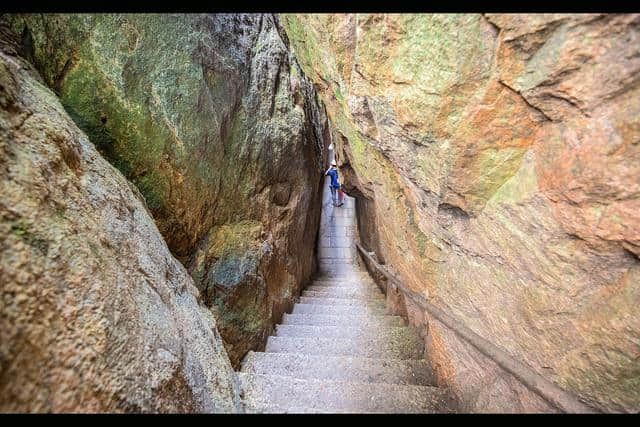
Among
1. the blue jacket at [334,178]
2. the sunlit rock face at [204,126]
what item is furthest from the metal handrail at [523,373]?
the blue jacket at [334,178]

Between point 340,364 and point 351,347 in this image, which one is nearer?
point 340,364

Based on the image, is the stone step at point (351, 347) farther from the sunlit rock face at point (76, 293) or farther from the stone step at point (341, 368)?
the sunlit rock face at point (76, 293)

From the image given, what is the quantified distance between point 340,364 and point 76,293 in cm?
227

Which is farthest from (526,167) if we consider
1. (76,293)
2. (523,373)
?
(76,293)

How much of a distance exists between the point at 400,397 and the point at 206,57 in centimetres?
346

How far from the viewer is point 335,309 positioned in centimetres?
430

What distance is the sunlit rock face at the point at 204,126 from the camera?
2.31 metres

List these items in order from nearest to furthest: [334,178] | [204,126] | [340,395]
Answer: [340,395] < [204,126] < [334,178]

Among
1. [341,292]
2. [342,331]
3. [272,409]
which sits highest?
[272,409]

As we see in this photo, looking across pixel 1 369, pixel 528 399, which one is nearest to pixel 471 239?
pixel 528 399

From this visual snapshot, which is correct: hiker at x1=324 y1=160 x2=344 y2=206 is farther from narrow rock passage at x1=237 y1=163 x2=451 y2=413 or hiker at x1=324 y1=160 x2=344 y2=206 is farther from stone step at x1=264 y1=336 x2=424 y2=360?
stone step at x1=264 y1=336 x2=424 y2=360

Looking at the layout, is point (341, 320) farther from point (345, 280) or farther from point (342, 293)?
point (345, 280)

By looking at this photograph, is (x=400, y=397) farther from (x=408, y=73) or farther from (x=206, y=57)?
(x=206, y=57)

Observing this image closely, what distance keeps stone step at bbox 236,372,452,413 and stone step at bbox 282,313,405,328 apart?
1285 mm
